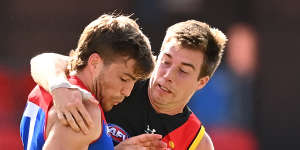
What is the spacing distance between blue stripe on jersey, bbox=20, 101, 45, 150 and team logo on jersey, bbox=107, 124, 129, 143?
26.6 inches

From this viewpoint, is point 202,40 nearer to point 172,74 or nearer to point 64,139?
→ point 172,74

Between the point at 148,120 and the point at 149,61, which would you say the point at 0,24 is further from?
the point at 149,61

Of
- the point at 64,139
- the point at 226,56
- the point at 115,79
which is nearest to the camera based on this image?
the point at 64,139

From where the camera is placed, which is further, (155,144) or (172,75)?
(172,75)

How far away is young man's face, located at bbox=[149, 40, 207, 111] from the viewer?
15.4ft

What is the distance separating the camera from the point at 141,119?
4742 millimetres

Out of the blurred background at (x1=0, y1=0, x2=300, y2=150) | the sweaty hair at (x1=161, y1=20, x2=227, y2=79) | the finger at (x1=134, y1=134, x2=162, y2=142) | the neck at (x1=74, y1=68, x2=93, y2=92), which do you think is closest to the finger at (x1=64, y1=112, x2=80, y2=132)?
the neck at (x1=74, y1=68, x2=93, y2=92)

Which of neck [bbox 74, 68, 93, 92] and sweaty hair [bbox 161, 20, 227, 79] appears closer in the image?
neck [bbox 74, 68, 93, 92]

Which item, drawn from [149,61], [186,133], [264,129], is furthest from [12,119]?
[149,61]

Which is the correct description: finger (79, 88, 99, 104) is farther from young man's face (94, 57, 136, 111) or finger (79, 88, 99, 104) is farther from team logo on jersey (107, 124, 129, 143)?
team logo on jersey (107, 124, 129, 143)

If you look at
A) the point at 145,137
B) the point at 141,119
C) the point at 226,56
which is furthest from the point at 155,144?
the point at 226,56

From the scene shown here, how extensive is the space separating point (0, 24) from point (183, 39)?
8078 mm

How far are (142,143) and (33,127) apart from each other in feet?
2.37

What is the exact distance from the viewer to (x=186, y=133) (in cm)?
493
